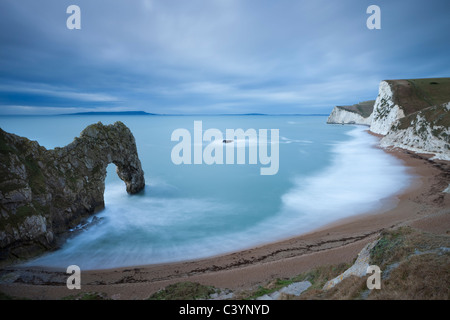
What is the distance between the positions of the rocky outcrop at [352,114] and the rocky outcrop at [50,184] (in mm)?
143467

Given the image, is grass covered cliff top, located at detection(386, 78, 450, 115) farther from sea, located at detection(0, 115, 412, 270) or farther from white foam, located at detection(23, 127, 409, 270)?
white foam, located at detection(23, 127, 409, 270)

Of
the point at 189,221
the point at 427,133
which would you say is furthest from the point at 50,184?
the point at 427,133

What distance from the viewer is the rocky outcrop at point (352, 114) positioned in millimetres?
138212

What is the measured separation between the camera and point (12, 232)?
41.5 ft

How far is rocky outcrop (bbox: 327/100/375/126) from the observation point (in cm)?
13821

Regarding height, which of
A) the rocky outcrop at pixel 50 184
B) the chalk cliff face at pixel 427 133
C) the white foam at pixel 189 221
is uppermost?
the chalk cliff face at pixel 427 133

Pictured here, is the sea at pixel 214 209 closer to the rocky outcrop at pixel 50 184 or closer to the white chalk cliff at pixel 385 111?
the rocky outcrop at pixel 50 184

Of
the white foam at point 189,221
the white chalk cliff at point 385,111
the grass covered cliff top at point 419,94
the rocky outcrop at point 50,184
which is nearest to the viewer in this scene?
the rocky outcrop at point 50,184

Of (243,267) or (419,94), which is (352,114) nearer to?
(419,94)

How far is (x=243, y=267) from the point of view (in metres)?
12.5

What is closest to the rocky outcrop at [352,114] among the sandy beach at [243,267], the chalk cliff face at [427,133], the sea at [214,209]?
the chalk cliff face at [427,133]

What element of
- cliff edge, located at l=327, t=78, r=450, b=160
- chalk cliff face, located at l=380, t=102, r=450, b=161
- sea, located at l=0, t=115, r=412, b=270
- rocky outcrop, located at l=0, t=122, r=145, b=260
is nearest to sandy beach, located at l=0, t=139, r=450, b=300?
sea, located at l=0, t=115, r=412, b=270

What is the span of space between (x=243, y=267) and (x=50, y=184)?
47.7ft
